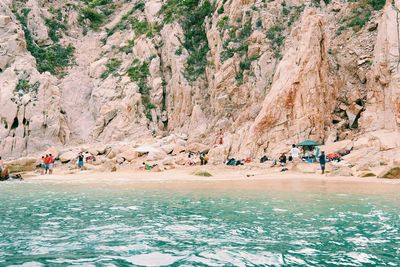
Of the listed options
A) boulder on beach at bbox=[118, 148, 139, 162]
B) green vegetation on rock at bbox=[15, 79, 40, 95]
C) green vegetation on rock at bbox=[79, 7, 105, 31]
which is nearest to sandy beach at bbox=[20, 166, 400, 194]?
boulder on beach at bbox=[118, 148, 139, 162]

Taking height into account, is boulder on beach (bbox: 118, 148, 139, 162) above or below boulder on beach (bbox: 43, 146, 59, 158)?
below

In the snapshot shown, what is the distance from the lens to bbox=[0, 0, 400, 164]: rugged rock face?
1139 inches

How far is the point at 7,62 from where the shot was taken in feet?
142

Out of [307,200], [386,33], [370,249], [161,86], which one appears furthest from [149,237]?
[161,86]

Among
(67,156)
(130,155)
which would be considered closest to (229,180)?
(130,155)

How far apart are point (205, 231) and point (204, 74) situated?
32445mm

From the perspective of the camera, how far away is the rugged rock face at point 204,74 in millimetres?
28922

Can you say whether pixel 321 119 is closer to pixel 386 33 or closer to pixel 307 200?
pixel 386 33

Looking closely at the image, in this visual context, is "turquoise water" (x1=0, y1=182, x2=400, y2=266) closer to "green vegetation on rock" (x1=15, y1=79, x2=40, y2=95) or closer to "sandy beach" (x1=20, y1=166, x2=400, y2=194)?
"sandy beach" (x1=20, y1=166, x2=400, y2=194)

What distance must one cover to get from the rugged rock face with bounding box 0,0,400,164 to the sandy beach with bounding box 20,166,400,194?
408cm

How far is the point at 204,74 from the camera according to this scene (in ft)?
132

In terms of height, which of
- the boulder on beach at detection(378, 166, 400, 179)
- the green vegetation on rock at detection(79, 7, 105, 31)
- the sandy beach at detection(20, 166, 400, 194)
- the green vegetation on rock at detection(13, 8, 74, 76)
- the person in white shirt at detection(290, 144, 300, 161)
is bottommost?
the sandy beach at detection(20, 166, 400, 194)

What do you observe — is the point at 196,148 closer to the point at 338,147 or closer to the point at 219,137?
the point at 219,137

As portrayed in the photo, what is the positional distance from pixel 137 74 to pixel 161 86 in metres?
3.02
